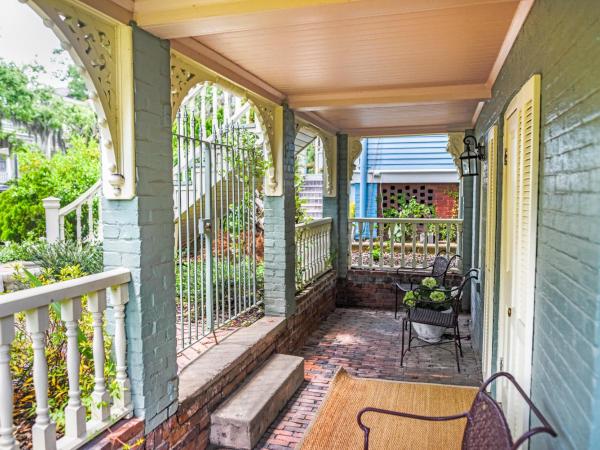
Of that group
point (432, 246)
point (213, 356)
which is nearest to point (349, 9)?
point (213, 356)

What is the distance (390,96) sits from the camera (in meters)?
4.32

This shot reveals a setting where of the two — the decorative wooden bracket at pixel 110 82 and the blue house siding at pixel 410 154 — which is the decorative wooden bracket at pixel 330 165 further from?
the decorative wooden bracket at pixel 110 82

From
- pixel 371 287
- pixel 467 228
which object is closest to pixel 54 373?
pixel 371 287

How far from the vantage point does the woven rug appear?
3.05m

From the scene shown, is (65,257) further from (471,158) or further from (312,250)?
(471,158)

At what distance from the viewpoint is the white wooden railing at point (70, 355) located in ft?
5.68

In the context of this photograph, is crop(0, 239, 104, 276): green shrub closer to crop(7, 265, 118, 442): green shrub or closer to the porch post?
crop(7, 265, 118, 442): green shrub

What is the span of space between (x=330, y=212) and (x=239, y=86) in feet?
12.3

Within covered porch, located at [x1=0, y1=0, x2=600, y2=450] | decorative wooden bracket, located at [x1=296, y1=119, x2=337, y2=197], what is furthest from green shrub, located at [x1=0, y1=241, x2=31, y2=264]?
decorative wooden bracket, located at [x1=296, y1=119, x2=337, y2=197]

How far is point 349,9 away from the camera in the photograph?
6.94ft

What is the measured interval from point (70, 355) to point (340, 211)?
5.56 metres

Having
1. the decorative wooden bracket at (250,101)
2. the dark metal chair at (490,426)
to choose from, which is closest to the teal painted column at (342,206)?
the decorative wooden bracket at (250,101)

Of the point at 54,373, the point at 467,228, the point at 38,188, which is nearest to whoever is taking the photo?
the point at 54,373

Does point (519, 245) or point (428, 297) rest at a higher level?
point (519, 245)
